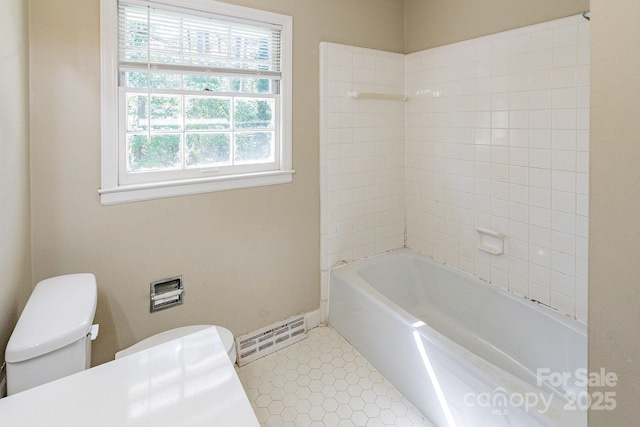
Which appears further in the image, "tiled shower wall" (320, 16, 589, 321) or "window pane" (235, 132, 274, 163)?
"window pane" (235, 132, 274, 163)

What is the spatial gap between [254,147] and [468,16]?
163cm

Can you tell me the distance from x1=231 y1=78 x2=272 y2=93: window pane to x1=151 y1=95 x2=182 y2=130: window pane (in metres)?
0.35

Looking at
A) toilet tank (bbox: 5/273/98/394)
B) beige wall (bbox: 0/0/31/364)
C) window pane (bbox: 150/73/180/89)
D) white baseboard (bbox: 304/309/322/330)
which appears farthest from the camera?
white baseboard (bbox: 304/309/322/330)

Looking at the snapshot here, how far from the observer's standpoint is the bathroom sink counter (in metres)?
0.81

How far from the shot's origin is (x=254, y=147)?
231cm

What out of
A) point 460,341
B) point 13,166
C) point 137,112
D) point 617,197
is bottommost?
point 460,341

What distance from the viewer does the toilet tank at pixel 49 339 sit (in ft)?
A: 3.46

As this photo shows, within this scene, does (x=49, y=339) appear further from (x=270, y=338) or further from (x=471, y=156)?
(x=471, y=156)

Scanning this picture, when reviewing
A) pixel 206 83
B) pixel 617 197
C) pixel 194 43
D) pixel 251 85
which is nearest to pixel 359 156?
pixel 251 85

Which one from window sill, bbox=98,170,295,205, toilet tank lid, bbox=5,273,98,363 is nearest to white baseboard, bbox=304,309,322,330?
window sill, bbox=98,170,295,205

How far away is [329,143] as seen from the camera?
2.54 m

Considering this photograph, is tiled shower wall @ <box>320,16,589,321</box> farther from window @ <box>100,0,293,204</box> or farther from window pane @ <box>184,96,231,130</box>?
window pane @ <box>184,96,231,130</box>

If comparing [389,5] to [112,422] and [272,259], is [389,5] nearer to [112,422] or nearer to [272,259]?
[272,259]

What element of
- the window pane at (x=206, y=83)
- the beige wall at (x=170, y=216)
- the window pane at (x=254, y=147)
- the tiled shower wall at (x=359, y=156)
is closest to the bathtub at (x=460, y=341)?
the tiled shower wall at (x=359, y=156)
